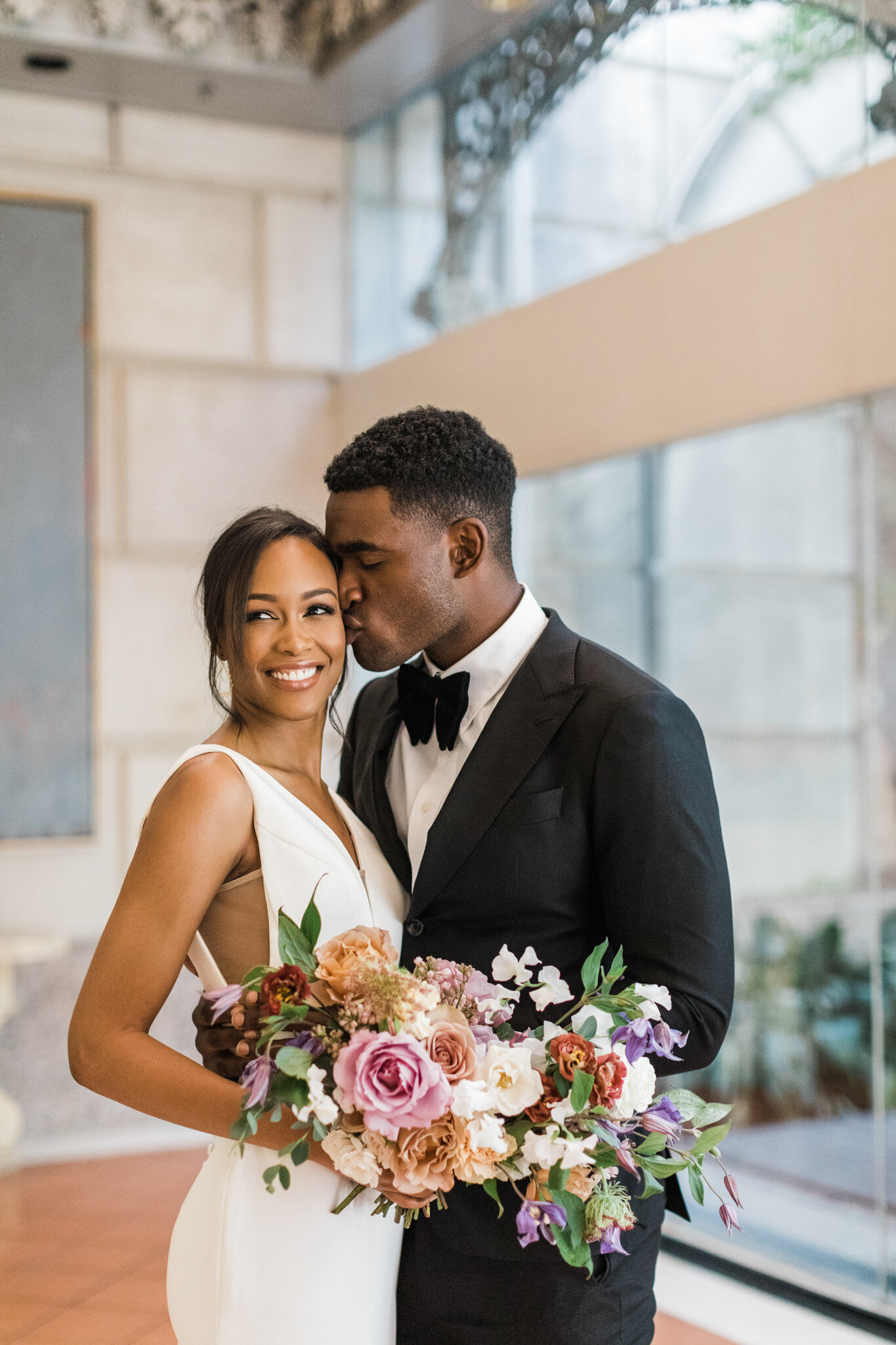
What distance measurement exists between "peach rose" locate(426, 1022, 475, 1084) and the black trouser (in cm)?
60

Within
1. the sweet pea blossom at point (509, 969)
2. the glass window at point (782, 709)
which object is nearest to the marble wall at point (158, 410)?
the glass window at point (782, 709)

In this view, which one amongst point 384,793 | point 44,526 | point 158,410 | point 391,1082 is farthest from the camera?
point 158,410

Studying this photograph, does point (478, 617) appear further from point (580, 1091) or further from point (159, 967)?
point (580, 1091)

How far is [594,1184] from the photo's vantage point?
1.55 m

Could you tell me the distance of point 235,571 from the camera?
205cm

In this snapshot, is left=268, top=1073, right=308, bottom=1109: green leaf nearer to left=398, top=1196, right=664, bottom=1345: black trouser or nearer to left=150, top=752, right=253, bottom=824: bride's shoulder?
A: left=150, top=752, right=253, bottom=824: bride's shoulder

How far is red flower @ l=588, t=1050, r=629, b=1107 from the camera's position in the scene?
1515 millimetres

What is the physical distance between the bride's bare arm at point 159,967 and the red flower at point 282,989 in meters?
0.24

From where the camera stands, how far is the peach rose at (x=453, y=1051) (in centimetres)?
147

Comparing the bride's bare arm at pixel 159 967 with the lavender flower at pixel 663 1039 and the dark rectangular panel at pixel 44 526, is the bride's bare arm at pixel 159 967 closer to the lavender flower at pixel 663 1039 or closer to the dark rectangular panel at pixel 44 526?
the lavender flower at pixel 663 1039

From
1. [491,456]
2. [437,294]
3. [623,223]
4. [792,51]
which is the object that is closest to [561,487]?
[437,294]

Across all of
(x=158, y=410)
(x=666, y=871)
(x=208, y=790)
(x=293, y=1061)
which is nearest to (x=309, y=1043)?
(x=293, y=1061)

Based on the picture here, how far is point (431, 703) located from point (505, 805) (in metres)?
0.28

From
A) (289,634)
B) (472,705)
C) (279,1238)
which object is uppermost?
(289,634)
